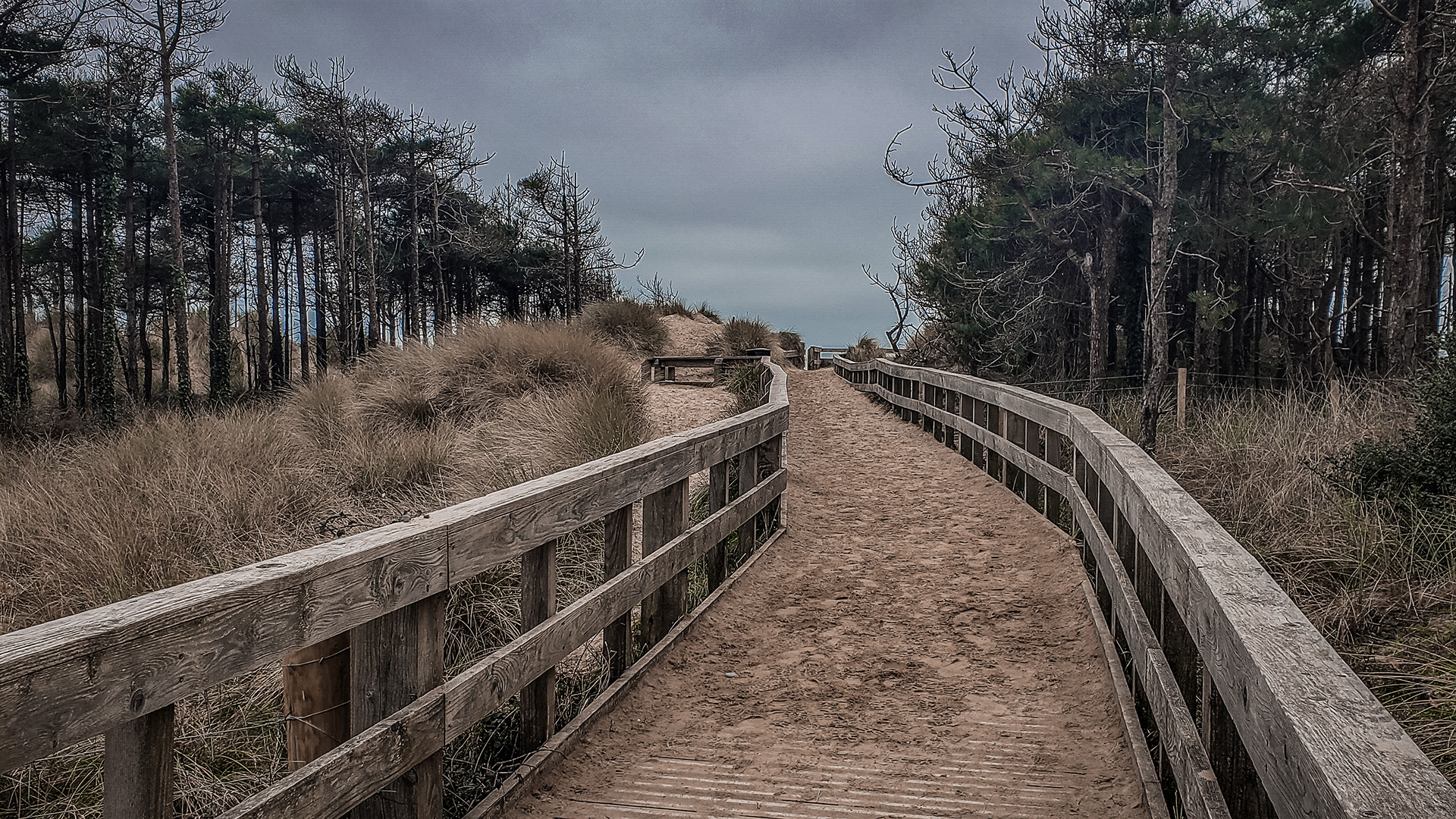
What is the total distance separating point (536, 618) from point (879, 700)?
1666mm

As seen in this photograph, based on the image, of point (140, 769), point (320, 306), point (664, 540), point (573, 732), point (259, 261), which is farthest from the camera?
point (320, 306)

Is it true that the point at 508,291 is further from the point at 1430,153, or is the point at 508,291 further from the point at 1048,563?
the point at 1048,563

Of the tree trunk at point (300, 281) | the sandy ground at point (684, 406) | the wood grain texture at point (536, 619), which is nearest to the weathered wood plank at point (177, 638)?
the wood grain texture at point (536, 619)

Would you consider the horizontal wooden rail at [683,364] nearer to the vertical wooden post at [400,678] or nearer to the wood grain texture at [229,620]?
the wood grain texture at [229,620]

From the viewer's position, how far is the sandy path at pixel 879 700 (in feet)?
10.2

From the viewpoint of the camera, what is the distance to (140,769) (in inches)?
66.5

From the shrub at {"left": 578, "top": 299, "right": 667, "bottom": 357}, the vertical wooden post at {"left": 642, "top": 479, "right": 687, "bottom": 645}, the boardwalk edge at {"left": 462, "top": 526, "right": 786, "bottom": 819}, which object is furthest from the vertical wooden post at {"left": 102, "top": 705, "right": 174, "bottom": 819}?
the shrub at {"left": 578, "top": 299, "right": 667, "bottom": 357}

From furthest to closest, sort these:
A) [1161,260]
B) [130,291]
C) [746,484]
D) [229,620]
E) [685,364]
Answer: [130,291], [685,364], [1161,260], [746,484], [229,620]

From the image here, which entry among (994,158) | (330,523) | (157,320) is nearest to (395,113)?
(157,320)

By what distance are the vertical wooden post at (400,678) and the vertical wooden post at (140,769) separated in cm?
67

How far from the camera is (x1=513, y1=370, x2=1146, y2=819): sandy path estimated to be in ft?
10.2

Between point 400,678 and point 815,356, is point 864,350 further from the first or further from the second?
point 400,678

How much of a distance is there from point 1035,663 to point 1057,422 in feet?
8.11

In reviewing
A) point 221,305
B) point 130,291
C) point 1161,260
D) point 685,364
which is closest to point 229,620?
point 1161,260
